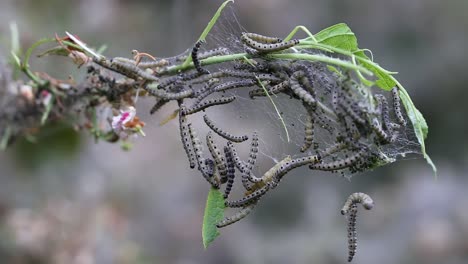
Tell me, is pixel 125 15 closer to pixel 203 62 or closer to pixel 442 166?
pixel 442 166

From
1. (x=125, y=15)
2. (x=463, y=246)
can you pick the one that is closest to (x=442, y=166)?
(x=463, y=246)

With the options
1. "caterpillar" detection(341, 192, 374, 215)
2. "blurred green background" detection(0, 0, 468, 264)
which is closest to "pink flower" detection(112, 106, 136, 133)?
"caterpillar" detection(341, 192, 374, 215)

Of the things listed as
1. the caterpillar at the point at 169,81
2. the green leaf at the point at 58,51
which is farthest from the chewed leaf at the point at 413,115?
the green leaf at the point at 58,51

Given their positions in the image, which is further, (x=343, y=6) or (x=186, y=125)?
(x=343, y=6)

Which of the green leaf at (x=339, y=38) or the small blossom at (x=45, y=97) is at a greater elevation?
the small blossom at (x=45, y=97)

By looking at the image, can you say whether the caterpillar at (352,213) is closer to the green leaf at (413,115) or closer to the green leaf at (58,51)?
the green leaf at (413,115)

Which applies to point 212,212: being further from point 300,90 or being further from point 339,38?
point 339,38

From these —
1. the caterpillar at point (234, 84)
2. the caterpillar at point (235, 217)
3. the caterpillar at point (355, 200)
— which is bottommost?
the caterpillar at point (355, 200)

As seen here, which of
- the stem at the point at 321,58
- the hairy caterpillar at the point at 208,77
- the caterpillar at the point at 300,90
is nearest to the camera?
the stem at the point at 321,58
